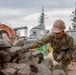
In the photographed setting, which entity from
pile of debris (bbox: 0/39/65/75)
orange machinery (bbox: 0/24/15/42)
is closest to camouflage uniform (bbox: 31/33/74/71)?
pile of debris (bbox: 0/39/65/75)

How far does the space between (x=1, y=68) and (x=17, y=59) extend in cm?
57

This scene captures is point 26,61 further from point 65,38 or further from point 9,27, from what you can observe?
point 9,27

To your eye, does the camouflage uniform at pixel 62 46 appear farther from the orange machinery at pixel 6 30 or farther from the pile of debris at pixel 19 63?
the orange machinery at pixel 6 30

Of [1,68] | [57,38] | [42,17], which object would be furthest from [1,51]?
[42,17]

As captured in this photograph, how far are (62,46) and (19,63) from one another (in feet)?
3.71

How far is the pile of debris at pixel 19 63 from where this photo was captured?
861 cm

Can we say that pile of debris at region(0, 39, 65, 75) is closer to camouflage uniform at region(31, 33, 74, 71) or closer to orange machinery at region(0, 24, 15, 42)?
camouflage uniform at region(31, 33, 74, 71)

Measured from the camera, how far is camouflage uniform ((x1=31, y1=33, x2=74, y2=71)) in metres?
9.32

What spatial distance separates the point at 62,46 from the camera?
955cm

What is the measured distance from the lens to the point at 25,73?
333 inches

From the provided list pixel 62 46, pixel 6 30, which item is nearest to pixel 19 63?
pixel 62 46

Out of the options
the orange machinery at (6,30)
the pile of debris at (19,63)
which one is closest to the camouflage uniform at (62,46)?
the pile of debris at (19,63)

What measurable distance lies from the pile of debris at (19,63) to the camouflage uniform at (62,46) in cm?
32

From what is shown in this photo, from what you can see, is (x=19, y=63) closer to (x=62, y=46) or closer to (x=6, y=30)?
(x=62, y=46)
